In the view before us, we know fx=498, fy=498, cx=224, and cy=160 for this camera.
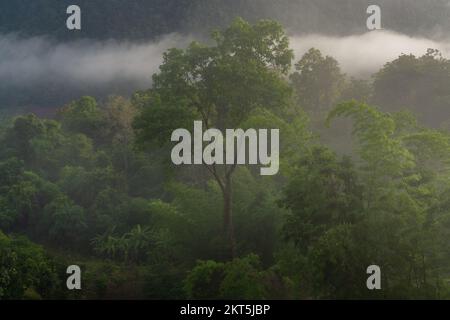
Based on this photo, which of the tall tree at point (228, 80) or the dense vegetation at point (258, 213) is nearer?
the dense vegetation at point (258, 213)

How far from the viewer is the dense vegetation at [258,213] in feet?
39.9

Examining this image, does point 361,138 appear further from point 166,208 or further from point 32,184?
point 32,184

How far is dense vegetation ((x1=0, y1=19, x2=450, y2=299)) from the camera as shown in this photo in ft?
39.9

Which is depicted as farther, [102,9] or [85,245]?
[102,9]

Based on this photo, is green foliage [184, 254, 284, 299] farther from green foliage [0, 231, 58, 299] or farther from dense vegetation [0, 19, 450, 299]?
green foliage [0, 231, 58, 299]

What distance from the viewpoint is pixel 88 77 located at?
407 ft

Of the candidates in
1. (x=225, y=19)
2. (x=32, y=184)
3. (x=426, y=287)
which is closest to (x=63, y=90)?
(x=225, y=19)

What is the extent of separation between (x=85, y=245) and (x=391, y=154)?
21.8 meters
